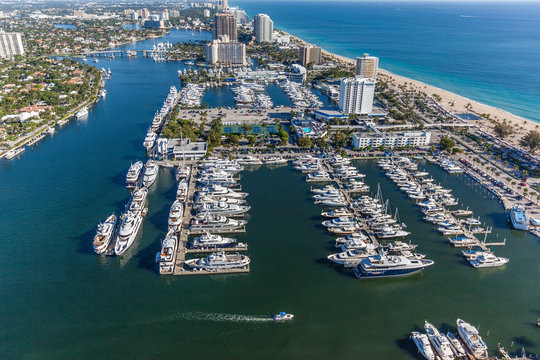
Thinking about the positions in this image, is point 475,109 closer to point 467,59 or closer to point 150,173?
point 467,59

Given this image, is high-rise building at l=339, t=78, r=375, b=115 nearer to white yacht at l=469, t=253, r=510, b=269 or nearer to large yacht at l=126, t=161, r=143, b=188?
large yacht at l=126, t=161, r=143, b=188

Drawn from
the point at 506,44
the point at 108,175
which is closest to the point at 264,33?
the point at 506,44

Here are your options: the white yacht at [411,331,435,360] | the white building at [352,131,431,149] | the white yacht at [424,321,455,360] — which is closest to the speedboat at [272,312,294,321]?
the white yacht at [411,331,435,360]

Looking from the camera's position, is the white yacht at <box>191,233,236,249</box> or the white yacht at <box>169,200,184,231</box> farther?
the white yacht at <box>169,200,184,231</box>

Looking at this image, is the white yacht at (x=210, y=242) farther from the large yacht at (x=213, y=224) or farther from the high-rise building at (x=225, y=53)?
the high-rise building at (x=225, y=53)

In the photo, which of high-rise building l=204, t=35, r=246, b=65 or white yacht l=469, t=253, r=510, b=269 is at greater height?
high-rise building l=204, t=35, r=246, b=65

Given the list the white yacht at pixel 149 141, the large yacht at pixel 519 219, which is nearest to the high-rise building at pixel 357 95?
the white yacht at pixel 149 141

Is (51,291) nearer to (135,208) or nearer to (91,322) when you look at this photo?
(91,322)
